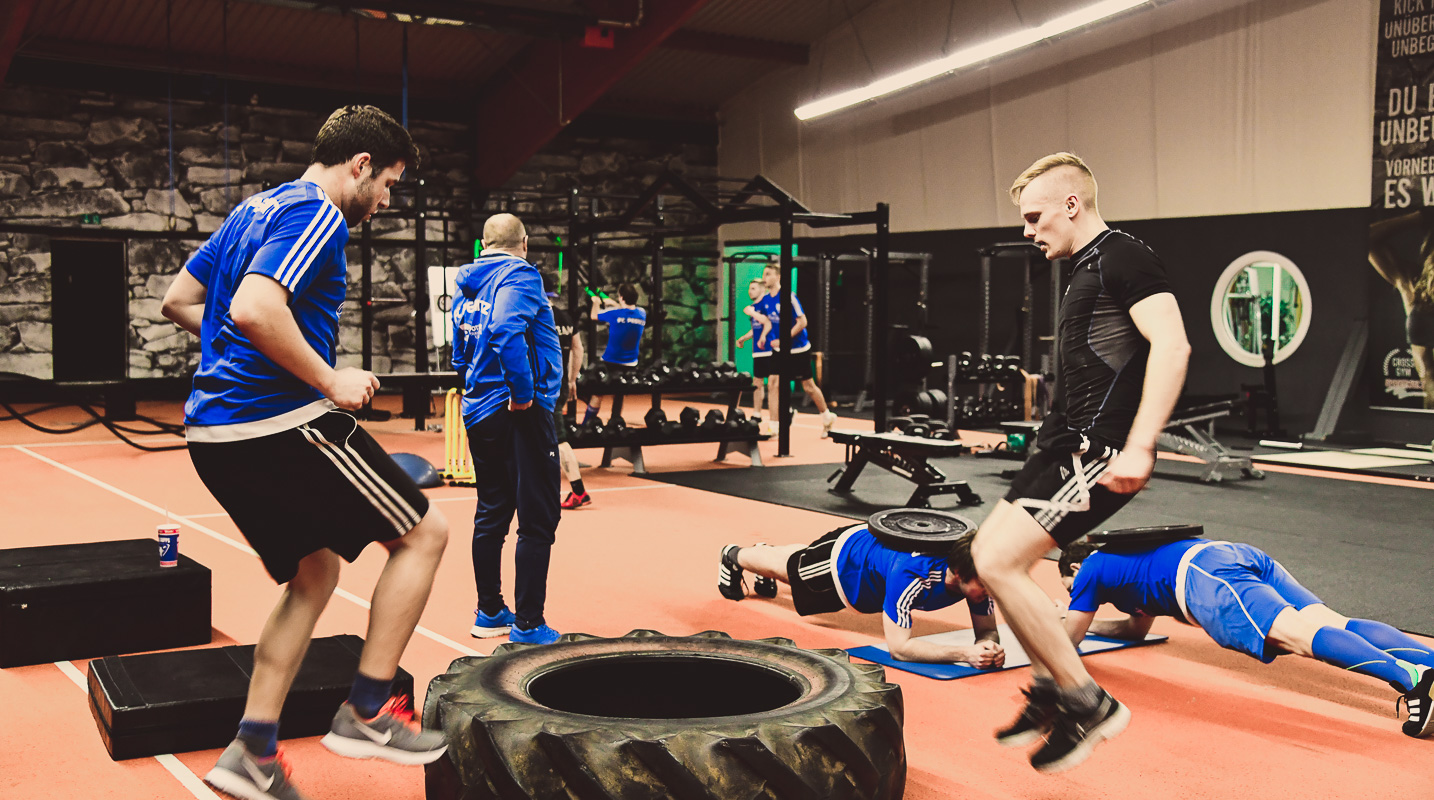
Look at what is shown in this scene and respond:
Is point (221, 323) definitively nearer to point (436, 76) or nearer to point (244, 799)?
point (244, 799)

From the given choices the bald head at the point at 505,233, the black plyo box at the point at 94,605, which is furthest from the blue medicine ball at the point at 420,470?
the bald head at the point at 505,233

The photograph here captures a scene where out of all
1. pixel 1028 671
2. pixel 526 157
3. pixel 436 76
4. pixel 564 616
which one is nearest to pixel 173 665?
pixel 564 616

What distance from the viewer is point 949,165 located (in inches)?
523

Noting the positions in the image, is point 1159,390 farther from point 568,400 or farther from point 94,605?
point 568,400

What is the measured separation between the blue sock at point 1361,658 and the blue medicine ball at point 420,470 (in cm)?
534

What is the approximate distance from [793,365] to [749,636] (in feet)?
18.8

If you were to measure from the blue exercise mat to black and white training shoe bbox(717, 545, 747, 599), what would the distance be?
0.68 meters

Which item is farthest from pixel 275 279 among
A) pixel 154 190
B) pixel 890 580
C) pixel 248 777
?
pixel 154 190

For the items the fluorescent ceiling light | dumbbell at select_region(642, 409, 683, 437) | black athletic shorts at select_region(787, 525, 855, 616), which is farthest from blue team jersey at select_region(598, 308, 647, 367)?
black athletic shorts at select_region(787, 525, 855, 616)

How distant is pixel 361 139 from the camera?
219 cm

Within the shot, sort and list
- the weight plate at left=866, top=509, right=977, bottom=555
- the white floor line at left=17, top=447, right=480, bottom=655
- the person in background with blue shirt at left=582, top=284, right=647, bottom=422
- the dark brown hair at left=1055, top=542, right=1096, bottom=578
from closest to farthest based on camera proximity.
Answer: the weight plate at left=866, top=509, right=977, bottom=555 < the white floor line at left=17, top=447, right=480, bottom=655 < the dark brown hair at left=1055, top=542, right=1096, bottom=578 < the person in background with blue shirt at left=582, top=284, right=647, bottom=422

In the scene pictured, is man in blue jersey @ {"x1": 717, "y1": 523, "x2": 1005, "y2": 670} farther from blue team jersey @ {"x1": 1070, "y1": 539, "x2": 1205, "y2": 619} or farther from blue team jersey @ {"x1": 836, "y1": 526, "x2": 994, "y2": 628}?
blue team jersey @ {"x1": 1070, "y1": 539, "x2": 1205, "y2": 619}

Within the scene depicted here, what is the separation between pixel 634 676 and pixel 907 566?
1141 mm

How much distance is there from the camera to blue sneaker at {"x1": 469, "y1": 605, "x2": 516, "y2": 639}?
368 cm
